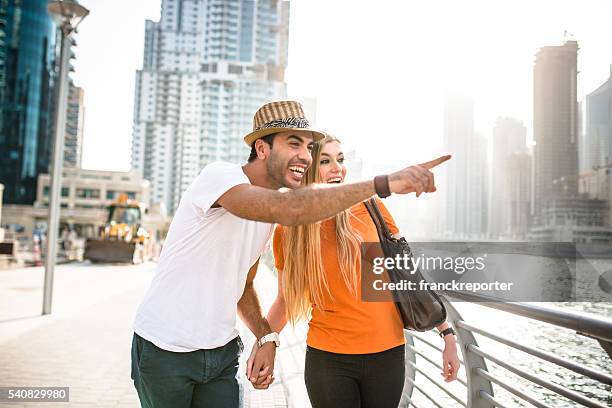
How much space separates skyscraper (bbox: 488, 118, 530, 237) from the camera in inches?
5581

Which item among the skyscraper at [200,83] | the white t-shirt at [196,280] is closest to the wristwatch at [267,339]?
the white t-shirt at [196,280]

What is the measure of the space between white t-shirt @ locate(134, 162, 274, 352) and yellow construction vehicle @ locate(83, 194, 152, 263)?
878 inches

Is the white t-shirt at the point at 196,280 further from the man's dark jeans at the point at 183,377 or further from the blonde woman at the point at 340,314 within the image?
the blonde woman at the point at 340,314

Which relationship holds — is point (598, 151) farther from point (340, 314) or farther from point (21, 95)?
point (340, 314)

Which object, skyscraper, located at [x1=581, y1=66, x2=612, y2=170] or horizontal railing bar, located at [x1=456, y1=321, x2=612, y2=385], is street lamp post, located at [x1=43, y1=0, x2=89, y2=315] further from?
skyscraper, located at [x1=581, y1=66, x2=612, y2=170]

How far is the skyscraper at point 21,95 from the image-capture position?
104m

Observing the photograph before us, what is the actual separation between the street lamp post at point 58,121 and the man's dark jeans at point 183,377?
736cm

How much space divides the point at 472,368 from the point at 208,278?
4.73ft

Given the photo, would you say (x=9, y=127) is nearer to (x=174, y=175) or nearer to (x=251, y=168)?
(x=174, y=175)

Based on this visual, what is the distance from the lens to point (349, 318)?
6.77 ft

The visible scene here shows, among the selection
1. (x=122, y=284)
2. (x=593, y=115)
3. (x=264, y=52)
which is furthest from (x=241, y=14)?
(x=122, y=284)

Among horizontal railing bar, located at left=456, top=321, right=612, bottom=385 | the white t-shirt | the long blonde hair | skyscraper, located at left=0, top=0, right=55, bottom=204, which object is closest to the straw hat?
Answer: the white t-shirt

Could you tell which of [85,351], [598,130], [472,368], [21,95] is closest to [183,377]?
[472,368]

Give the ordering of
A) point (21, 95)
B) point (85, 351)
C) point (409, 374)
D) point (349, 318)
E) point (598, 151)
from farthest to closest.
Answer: point (598, 151), point (21, 95), point (85, 351), point (409, 374), point (349, 318)
